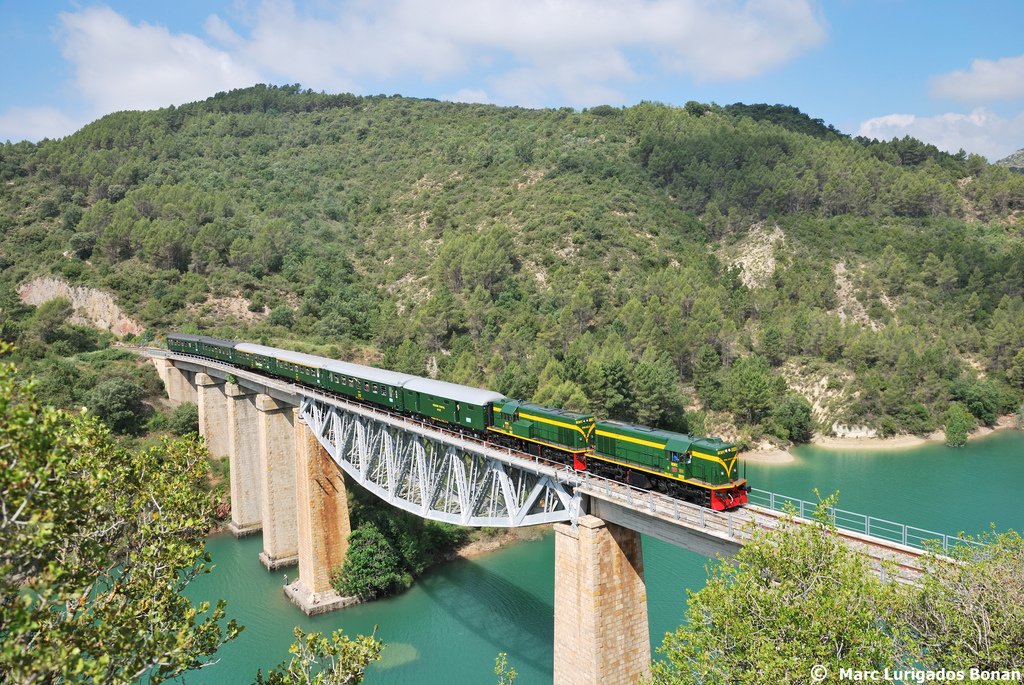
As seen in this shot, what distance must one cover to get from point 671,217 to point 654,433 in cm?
6634

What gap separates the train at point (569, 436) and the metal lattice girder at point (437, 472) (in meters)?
0.97

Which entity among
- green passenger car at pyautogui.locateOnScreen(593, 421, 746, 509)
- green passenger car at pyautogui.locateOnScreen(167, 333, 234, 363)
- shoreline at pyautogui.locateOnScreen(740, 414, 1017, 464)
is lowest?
shoreline at pyautogui.locateOnScreen(740, 414, 1017, 464)

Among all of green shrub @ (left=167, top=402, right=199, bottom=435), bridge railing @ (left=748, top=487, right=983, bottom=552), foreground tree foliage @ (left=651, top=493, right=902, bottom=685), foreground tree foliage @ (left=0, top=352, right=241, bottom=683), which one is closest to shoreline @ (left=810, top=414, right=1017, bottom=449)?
bridge railing @ (left=748, top=487, right=983, bottom=552)

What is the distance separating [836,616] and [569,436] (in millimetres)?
11059

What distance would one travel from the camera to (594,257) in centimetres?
6956

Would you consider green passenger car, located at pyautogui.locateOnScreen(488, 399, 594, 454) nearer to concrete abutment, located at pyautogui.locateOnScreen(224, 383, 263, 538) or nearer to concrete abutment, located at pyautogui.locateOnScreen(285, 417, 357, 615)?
concrete abutment, located at pyautogui.locateOnScreen(285, 417, 357, 615)

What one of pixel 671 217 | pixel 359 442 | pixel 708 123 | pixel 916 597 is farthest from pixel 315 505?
pixel 708 123

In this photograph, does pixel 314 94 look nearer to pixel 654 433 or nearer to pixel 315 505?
pixel 315 505

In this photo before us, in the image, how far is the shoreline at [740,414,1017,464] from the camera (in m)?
52.4

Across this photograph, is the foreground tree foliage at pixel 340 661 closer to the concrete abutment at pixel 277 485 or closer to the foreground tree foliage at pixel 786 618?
the foreground tree foliage at pixel 786 618

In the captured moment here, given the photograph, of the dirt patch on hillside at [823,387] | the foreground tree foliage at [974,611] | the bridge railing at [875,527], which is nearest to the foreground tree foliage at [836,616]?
the foreground tree foliage at [974,611]

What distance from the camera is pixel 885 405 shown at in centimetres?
5703

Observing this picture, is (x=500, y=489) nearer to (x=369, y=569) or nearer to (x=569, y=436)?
(x=569, y=436)

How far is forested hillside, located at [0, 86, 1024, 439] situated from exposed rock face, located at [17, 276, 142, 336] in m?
1.28
